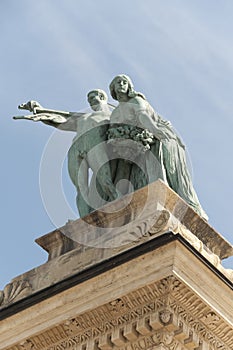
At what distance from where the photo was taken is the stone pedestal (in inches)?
757

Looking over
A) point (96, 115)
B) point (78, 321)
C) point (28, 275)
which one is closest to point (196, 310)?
point (78, 321)

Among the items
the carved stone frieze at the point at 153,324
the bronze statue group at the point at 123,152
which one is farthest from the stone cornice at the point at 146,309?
the bronze statue group at the point at 123,152

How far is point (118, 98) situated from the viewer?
76.7 feet

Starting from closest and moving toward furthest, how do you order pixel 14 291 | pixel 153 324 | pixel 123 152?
pixel 153 324, pixel 14 291, pixel 123 152

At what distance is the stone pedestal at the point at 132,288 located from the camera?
757 inches

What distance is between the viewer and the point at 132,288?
63.5ft

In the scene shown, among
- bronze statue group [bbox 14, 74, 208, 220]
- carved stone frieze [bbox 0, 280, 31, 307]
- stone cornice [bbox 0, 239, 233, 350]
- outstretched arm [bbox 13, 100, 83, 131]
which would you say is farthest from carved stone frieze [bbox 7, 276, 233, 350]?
outstretched arm [bbox 13, 100, 83, 131]

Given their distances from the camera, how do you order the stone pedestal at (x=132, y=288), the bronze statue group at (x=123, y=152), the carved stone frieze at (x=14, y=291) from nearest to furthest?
the stone pedestal at (x=132, y=288)
the carved stone frieze at (x=14, y=291)
the bronze statue group at (x=123, y=152)

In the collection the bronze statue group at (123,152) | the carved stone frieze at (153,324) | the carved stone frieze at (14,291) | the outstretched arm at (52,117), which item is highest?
the outstretched arm at (52,117)

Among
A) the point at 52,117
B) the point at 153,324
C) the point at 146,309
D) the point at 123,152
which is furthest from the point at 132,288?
the point at 52,117

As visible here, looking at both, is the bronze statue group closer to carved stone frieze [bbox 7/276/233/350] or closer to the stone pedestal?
the stone pedestal

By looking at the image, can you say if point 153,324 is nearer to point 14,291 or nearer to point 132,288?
point 132,288

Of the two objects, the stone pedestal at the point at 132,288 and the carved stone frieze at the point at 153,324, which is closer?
the carved stone frieze at the point at 153,324

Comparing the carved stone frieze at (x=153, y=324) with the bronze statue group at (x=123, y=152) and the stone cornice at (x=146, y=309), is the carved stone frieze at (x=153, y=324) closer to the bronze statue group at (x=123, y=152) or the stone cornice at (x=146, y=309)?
the stone cornice at (x=146, y=309)
